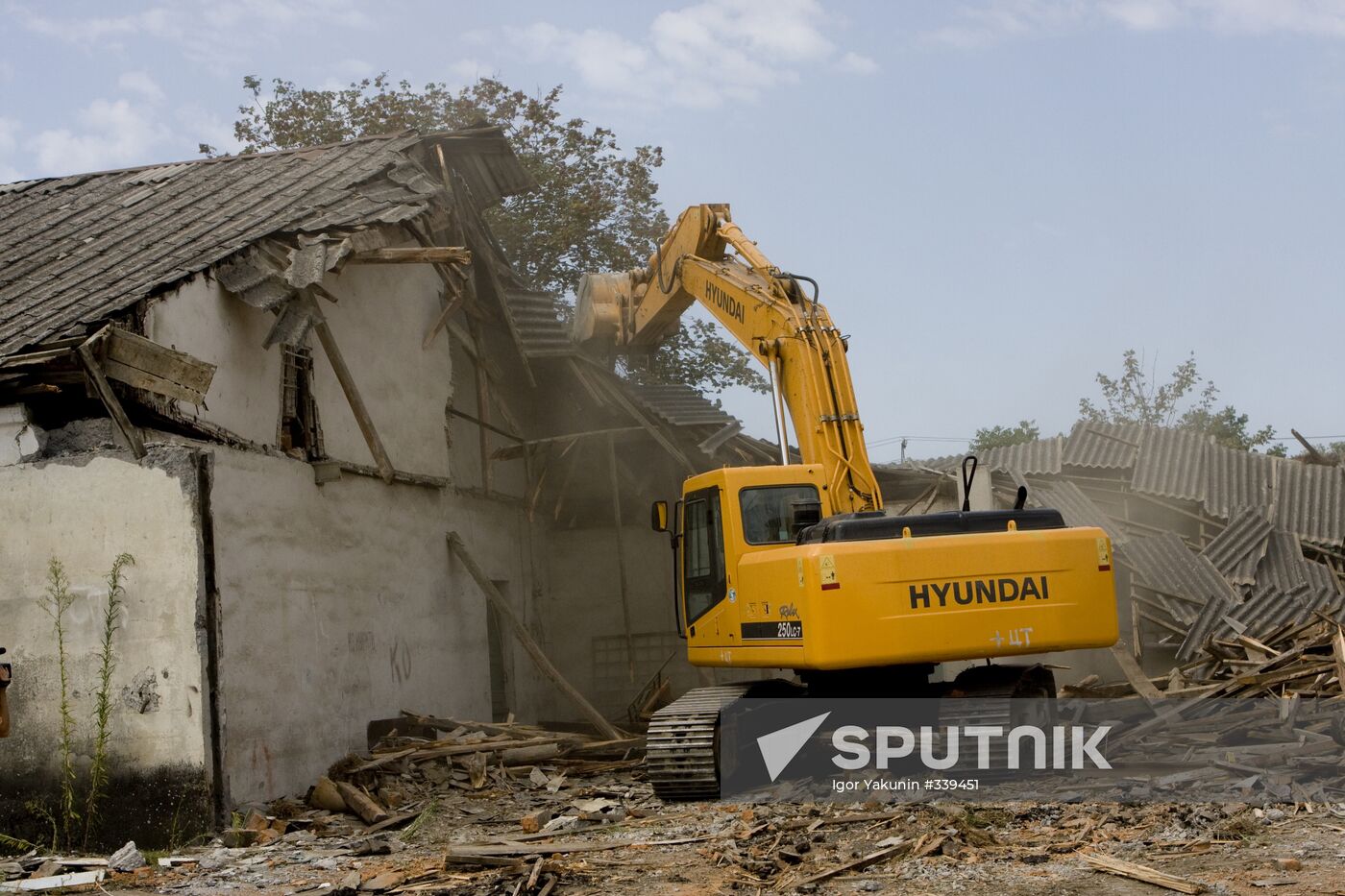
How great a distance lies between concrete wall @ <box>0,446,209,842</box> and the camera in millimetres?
8945

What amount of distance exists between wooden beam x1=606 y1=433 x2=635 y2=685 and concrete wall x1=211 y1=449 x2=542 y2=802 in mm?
1882

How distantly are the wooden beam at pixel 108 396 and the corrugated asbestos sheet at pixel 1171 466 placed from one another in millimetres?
12613

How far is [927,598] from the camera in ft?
28.3

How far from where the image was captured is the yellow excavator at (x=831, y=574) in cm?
855

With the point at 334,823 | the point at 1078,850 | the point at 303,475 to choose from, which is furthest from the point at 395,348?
the point at 1078,850

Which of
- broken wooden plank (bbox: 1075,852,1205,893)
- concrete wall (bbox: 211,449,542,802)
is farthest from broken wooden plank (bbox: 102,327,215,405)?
broken wooden plank (bbox: 1075,852,1205,893)

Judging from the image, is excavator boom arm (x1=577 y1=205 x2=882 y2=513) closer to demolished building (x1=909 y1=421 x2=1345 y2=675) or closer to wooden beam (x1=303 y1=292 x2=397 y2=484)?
wooden beam (x1=303 y1=292 x2=397 y2=484)

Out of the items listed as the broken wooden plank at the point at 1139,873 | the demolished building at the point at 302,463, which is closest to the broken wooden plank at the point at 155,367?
the demolished building at the point at 302,463

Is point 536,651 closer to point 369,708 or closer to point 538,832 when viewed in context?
point 369,708

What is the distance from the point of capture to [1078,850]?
7.07m

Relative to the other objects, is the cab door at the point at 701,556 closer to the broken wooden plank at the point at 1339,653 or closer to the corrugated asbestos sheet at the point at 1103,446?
the broken wooden plank at the point at 1339,653

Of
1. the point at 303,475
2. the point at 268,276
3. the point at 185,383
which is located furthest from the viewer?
the point at 303,475

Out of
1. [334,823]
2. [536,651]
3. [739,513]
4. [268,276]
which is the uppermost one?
[268,276]

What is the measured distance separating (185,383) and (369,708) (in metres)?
3.77
